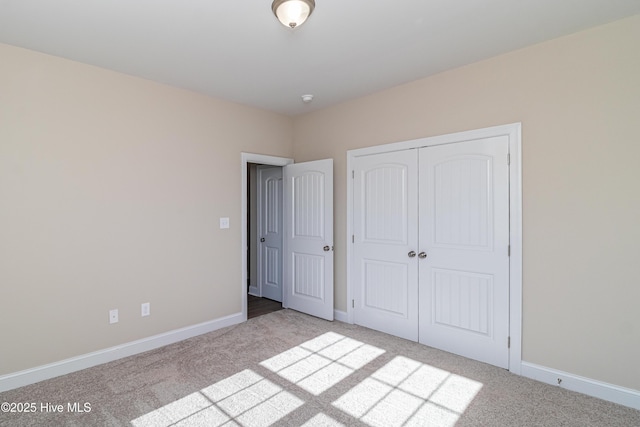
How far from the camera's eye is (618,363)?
222 cm

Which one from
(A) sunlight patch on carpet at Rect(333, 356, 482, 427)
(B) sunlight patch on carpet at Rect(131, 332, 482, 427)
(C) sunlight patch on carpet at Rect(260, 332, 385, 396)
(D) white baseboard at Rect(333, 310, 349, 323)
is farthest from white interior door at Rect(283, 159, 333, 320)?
(A) sunlight patch on carpet at Rect(333, 356, 482, 427)

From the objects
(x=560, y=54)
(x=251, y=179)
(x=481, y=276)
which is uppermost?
(x=560, y=54)

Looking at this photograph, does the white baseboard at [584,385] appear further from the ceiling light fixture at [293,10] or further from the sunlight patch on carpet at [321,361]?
the ceiling light fixture at [293,10]

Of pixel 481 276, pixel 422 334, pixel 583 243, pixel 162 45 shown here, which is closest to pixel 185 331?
pixel 422 334

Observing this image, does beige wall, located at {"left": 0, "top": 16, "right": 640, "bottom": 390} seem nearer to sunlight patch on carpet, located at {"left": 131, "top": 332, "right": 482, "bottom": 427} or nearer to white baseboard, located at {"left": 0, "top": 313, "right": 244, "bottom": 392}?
white baseboard, located at {"left": 0, "top": 313, "right": 244, "bottom": 392}

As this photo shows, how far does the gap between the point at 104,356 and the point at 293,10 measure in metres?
3.18

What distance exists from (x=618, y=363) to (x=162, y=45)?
13.3 ft

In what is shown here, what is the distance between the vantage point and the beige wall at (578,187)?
2.19 metres

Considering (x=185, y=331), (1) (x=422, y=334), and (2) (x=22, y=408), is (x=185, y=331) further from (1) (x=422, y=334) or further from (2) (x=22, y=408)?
(1) (x=422, y=334)

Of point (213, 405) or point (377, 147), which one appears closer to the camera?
point (213, 405)

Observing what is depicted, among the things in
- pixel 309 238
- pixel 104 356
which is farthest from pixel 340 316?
pixel 104 356

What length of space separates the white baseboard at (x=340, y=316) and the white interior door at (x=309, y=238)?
2.8 inches

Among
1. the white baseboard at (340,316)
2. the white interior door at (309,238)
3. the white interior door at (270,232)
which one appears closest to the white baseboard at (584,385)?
the white baseboard at (340,316)

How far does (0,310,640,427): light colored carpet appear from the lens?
2.06 meters
